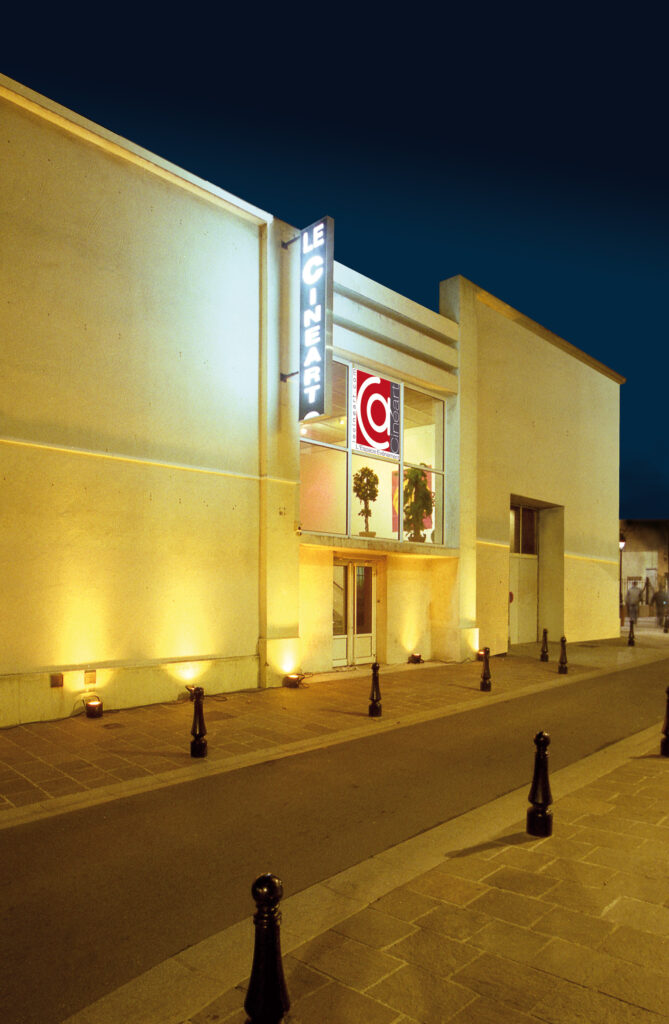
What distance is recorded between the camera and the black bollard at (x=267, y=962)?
2742mm

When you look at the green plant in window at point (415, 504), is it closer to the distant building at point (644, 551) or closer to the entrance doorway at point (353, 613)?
the entrance doorway at point (353, 613)

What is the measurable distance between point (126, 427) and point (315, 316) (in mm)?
4349

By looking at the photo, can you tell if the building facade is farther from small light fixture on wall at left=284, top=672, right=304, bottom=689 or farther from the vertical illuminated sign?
small light fixture on wall at left=284, top=672, right=304, bottom=689

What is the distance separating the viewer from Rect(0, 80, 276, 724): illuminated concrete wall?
9.74 meters

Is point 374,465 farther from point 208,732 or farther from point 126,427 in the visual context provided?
point 208,732

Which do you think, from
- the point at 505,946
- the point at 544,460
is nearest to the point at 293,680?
the point at 505,946

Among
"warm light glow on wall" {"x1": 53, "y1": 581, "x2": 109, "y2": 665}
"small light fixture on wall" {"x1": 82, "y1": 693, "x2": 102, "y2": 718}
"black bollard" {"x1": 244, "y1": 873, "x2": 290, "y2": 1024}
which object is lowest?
"small light fixture on wall" {"x1": 82, "y1": 693, "x2": 102, "y2": 718}

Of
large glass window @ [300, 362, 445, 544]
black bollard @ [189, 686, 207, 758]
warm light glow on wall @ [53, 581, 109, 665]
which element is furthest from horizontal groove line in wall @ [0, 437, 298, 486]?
black bollard @ [189, 686, 207, 758]

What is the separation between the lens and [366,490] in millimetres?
15297

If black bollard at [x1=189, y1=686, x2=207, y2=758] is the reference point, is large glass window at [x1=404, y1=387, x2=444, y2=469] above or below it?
above

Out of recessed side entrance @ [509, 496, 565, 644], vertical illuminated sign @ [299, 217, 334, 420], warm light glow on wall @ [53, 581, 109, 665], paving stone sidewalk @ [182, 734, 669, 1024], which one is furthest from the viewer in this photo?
recessed side entrance @ [509, 496, 565, 644]

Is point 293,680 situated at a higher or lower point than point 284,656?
lower

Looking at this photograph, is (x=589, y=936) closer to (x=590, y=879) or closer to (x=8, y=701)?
(x=590, y=879)

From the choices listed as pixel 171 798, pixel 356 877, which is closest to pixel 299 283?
pixel 171 798
